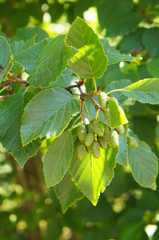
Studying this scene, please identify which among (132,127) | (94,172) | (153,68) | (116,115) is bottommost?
(132,127)

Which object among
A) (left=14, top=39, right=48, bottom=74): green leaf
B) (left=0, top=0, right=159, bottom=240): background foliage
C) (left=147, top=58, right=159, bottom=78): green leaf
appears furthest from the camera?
(left=0, top=0, right=159, bottom=240): background foliage

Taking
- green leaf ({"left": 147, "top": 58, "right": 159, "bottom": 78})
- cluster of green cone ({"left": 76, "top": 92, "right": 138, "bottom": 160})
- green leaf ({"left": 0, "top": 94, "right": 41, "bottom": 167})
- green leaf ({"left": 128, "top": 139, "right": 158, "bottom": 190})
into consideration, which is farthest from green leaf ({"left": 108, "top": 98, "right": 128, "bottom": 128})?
green leaf ({"left": 147, "top": 58, "right": 159, "bottom": 78})

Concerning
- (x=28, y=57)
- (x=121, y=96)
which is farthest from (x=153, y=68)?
(x=28, y=57)

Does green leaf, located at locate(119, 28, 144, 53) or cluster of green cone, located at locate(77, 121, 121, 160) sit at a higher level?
cluster of green cone, located at locate(77, 121, 121, 160)

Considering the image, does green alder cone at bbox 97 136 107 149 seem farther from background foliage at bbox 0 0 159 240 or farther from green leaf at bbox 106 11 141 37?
green leaf at bbox 106 11 141 37

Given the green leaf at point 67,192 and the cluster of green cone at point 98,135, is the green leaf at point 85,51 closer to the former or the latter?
the cluster of green cone at point 98,135

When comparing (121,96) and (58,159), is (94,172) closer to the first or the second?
Result: (58,159)

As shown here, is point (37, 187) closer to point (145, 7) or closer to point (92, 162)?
point (145, 7)
